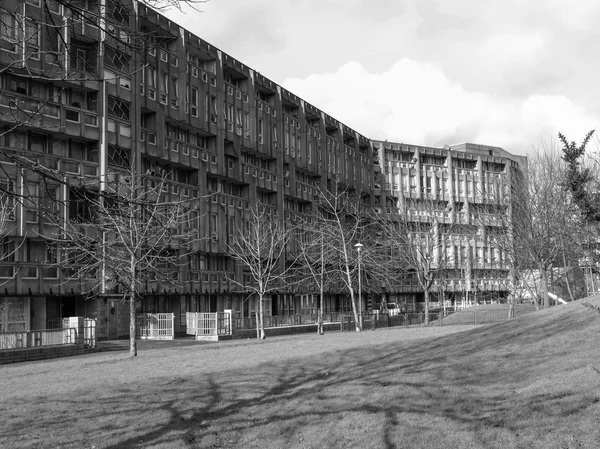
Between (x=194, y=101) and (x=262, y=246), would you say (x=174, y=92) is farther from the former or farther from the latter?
(x=262, y=246)

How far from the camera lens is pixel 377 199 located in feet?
288

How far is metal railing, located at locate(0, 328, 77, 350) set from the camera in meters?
28.8

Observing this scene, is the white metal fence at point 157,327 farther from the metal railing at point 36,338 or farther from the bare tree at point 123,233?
the metal railing at point 36,338

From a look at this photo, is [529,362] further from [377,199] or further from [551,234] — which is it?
[377,199]

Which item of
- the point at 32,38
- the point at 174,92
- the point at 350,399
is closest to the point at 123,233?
the point at 350,399

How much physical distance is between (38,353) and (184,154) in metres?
26.5

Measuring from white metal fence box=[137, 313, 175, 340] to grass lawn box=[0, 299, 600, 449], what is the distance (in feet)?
69.2

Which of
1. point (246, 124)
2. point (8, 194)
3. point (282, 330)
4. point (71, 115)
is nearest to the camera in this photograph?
point (8, 194)

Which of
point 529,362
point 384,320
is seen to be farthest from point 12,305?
point 529,362

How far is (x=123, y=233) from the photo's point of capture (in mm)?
30109

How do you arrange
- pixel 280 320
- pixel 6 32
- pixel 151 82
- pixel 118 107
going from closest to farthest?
pixel 6 32 < pixel 118 107 < pixel 151 82 < pixel 280 320

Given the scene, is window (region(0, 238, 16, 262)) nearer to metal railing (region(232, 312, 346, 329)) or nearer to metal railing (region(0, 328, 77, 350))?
metal railing (region(0, 328, 77, 350))

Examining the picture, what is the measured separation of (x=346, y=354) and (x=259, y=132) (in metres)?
44.4

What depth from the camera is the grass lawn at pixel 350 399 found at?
10922 millimetres
